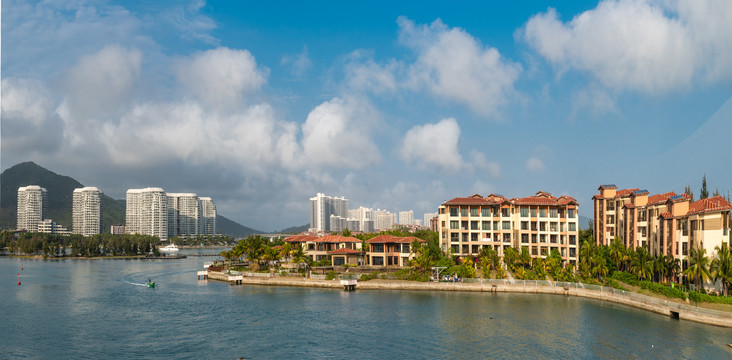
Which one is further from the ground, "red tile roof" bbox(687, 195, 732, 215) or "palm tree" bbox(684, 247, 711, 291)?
"red tile roof" bbox(687, 195, 732, 215)

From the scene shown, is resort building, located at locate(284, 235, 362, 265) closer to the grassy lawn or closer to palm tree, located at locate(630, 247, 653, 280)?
the grassy lawn

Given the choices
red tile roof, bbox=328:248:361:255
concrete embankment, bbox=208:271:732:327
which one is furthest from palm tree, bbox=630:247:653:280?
red tile roof, bbox=328:248:361:255

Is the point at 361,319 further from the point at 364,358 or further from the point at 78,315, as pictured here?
the point at 78,315

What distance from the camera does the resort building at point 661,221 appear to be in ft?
184

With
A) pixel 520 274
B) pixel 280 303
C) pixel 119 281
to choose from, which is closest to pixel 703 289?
pixel 520 274

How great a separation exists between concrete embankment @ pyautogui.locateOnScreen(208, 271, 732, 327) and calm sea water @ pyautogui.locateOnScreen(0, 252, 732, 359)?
4.61ft

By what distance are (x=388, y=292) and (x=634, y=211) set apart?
136 feet

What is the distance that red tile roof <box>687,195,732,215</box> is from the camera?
55.0m

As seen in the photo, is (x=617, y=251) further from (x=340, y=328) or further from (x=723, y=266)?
(x=340, y=328)

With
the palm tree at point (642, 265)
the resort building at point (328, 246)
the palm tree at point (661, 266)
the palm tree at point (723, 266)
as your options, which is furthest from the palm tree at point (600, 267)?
the resort building at point (328, 246)

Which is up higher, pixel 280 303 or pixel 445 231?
pixel 445 231

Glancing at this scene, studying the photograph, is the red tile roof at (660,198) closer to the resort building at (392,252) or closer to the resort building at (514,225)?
the resort building at (514,225)

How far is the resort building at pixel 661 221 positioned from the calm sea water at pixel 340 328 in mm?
11770

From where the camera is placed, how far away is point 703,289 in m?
54.9
